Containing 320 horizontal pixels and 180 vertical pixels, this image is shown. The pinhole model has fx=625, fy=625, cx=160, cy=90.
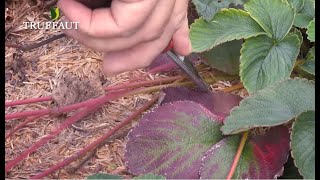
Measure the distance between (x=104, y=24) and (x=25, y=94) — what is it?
1.87ft

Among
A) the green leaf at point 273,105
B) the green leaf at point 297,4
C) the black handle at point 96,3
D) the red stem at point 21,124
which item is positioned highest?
the black handle at point 96,3

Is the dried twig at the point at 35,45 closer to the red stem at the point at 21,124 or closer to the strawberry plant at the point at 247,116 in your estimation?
the red stem at the point at 21,124

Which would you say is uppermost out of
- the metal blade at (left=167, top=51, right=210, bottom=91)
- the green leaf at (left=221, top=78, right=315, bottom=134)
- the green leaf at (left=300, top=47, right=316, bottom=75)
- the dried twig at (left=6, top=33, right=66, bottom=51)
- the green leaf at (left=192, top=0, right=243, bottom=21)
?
the green leaf at (left=192, top=0, right=243, bottom=21)

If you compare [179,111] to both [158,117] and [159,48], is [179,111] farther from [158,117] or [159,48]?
[159,48]

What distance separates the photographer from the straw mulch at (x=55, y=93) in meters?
1.23

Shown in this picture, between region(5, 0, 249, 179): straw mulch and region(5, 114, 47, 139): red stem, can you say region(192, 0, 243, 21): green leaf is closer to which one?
region(5, 0, 249, 179): straw mulch

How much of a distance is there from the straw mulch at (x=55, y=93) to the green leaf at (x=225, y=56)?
6 cm

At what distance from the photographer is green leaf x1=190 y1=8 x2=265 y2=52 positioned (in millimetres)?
1138

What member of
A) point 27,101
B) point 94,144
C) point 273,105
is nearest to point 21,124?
point 27,101

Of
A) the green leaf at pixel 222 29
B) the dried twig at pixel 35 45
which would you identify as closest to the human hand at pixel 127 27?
the green leaf at pixel 222 29

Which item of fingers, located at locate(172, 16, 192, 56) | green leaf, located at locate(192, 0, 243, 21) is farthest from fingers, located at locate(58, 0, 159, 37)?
green leaf, located at locate(192, 0, 243, 21)

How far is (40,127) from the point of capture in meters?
1.30

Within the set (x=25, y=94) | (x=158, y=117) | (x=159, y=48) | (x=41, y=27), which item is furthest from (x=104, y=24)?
(x=41, y=27)

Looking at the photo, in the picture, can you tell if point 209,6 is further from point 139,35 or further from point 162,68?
point 139,35
